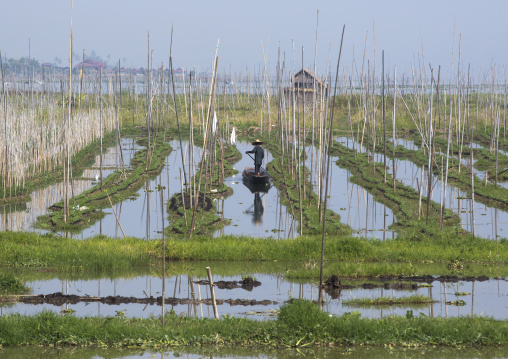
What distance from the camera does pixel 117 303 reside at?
940 cm

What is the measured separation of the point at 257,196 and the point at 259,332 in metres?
12.4

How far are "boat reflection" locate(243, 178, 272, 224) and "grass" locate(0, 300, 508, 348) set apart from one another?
27.3 ft

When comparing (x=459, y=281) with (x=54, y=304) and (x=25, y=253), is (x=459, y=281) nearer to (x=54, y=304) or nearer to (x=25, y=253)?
(x=54, y=304)

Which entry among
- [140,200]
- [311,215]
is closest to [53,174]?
[140,200]

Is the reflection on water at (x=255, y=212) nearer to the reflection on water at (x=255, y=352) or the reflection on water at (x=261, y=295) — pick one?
the reflection on water at (x=261, y=295)

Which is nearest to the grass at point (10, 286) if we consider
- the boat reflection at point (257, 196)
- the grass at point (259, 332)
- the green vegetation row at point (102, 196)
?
the grass at point (259, 332)

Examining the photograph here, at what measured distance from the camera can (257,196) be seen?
20.0 m

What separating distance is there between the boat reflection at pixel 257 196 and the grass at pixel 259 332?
27.3ft

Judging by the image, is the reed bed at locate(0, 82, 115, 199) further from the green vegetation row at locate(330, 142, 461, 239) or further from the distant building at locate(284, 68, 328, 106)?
the green vegetation row at locate(330, 142, 461, 239)

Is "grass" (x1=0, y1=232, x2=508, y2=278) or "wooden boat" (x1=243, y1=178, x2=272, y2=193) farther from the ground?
"wooden boat" (x1=243, y1=178, x2=272, y2=193)

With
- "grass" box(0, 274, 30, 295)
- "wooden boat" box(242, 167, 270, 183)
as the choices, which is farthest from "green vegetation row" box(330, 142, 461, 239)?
"grass" box(0, 274, 30, 295)

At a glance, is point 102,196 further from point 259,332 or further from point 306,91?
point 306,91

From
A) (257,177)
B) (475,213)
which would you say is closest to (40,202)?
(257,177)

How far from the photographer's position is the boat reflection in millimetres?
16817
